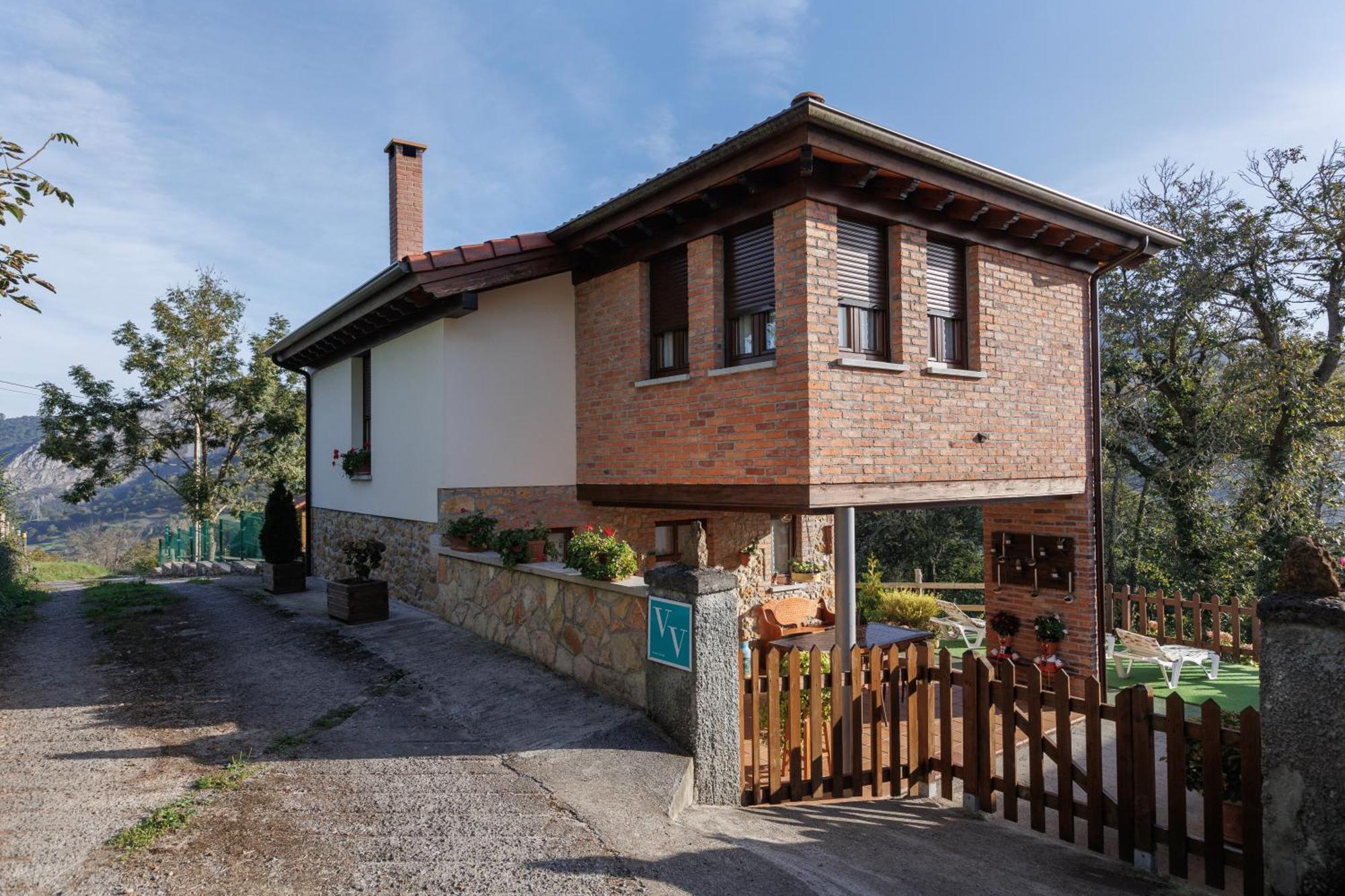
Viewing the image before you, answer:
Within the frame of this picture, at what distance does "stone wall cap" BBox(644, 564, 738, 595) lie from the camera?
16.2 ft

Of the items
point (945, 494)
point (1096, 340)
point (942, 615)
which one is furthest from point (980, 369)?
point (942, 615)

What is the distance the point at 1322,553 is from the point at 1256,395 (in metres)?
13.6

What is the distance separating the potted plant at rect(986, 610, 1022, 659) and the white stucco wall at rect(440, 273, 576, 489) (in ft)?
20.9

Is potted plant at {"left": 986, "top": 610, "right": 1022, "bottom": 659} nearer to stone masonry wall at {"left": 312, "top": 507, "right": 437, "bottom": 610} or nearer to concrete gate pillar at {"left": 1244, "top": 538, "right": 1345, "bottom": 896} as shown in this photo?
concrete gate pillar at {"left": 1244, "top": 538, "right": 1345, "bottom": 896}

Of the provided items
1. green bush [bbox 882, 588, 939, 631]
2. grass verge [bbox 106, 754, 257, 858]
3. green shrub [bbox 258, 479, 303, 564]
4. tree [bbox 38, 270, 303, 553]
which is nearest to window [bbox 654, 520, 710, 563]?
green bush [bbox 882, 588, 939, 631]

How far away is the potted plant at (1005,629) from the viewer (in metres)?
10.2

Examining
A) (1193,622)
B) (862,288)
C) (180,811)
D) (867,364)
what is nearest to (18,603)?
(180,811)

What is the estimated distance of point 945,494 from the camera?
7.80m

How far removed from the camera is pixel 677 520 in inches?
442

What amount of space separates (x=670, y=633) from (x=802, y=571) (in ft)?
25.9

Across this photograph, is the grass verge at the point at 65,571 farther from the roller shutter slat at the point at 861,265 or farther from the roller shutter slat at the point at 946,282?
the roller shutter slat at the point at 946,282

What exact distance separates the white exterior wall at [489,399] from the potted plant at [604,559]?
3.59 m

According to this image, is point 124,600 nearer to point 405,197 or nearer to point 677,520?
point 405,197

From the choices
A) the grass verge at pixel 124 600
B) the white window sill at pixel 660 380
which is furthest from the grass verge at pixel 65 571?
the white window sill at pixel 660 380
